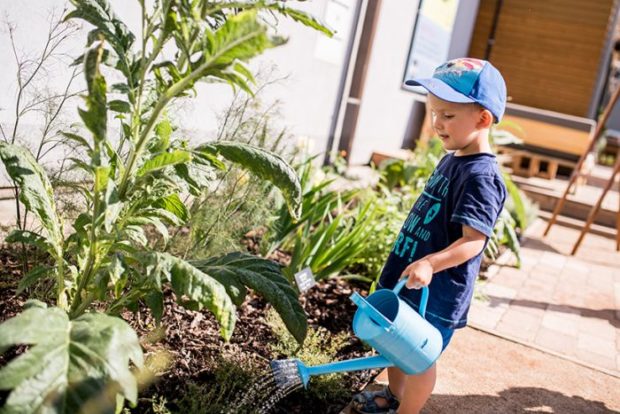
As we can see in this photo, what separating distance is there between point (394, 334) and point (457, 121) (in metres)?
0.84

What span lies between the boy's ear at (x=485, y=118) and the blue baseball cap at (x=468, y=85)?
0.02 m

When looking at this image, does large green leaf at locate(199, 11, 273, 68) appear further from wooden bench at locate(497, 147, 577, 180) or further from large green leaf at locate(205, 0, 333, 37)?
wooden bench at locate(497, 147, 577, 180)

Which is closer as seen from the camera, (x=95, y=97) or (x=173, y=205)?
(x=95, y=97)

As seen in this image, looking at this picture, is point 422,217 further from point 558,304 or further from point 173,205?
point 558,304

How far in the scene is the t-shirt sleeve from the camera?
2.16 m

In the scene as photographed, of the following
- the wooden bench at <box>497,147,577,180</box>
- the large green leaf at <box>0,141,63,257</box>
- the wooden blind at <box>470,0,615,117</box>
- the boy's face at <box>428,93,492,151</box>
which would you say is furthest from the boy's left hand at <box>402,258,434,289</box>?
the wooden blind at <box>470,0,615,117</box>

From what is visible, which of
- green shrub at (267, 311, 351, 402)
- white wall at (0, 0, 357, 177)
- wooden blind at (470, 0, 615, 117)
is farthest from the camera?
wooden blind at (470, 0, 615, 117)

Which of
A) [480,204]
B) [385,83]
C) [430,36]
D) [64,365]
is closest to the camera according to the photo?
[64,365]

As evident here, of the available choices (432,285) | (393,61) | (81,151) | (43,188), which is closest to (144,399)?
(43,188)

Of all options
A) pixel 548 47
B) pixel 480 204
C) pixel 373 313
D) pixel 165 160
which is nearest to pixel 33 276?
pixel 165 160

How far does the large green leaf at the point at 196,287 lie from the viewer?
1787 mm

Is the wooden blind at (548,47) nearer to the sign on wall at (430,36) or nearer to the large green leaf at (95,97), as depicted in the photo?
the sign on wall at (430,36)

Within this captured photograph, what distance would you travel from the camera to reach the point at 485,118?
2.33 m

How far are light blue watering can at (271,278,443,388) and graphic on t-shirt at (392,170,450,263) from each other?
29cm
